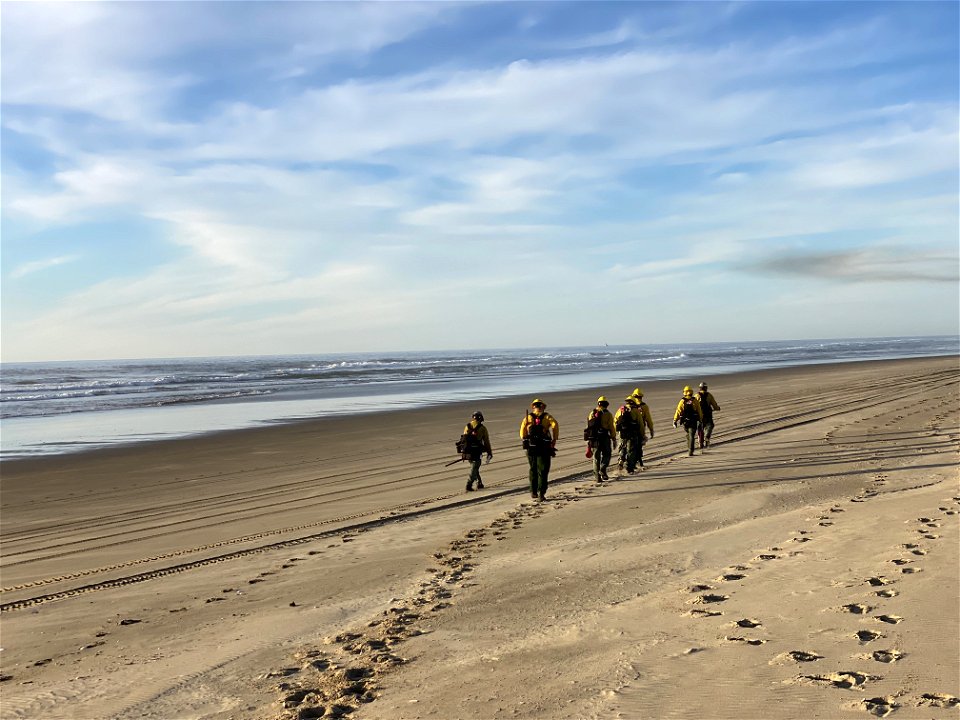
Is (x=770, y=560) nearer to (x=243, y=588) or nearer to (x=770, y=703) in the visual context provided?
(x=770, y=703)

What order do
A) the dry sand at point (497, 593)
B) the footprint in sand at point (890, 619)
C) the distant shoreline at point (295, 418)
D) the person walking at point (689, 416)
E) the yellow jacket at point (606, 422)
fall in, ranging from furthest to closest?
1. the distant shoreline at point (295, 418)
2. the person walking at point (689, 416)
3. the yellow jacket at point (606, 422)
4. the footprint in sand at point (890, 619)
5. the dry sand at point (497, 593)

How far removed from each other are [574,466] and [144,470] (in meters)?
10.2

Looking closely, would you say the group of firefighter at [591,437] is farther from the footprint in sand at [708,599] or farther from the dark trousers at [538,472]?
the footprint in sand at [708,599]

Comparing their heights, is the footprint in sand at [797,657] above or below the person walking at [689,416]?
below

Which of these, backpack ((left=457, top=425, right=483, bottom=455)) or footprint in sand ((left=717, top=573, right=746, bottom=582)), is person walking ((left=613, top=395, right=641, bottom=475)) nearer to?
backpack ((left=457, top=425, right=483, bottom=455))

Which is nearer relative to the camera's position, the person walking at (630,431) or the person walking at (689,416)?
the person walking at (630,431)

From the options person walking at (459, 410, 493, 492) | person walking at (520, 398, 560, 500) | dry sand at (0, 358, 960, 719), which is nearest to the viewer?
dry sand at (0, 358, 960, 719)

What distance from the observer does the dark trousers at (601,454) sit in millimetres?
13883

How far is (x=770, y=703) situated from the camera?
4.59 meters

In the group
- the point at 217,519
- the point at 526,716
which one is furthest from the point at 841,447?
the point at 526,716

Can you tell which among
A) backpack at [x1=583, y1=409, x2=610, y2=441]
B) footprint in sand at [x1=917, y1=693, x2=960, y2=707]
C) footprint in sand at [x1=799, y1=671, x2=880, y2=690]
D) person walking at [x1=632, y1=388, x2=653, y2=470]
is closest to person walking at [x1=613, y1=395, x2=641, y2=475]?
person walking at [x1=632, y1=388, x2=653, y2=470]

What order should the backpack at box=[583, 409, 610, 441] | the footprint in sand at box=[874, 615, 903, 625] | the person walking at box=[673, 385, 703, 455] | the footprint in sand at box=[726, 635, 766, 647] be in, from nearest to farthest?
the footprint in sand at box=[726, 635, 766, 647] < the footprint in sand at box=[874, 615, 903, 625] < the backpack at box=[583, 409, 610, 441] < the person walking at box=[673, 385, 703, 455]

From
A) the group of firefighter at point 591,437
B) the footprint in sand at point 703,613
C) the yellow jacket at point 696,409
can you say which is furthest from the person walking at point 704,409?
the footprint in sand at point 703,613

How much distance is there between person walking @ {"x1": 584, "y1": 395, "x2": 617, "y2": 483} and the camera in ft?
45.5
